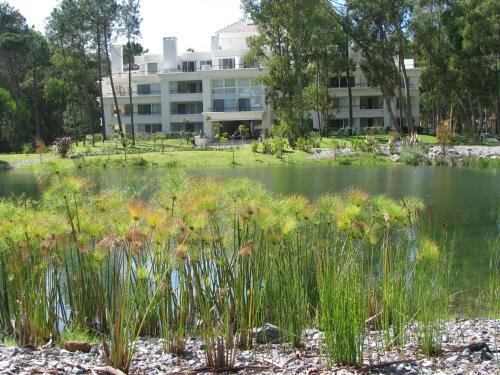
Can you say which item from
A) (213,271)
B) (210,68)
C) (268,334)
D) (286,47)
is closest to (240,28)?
(210,68)

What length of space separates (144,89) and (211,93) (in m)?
8.44

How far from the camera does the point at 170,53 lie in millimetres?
63344

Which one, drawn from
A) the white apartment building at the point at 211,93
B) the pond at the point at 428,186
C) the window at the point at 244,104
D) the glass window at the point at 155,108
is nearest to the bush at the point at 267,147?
the pond at the point at 428,186

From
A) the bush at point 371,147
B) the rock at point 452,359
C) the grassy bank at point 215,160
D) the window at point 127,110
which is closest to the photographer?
the rock at point 452,359

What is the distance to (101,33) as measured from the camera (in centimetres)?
5228

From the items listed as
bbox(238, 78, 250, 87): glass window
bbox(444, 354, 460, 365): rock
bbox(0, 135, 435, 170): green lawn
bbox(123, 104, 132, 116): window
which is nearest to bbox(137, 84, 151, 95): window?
bbox(123, 104, 132, 116): window

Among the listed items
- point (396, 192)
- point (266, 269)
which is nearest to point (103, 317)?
point (266, 269)

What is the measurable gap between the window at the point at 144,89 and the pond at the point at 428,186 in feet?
88.8

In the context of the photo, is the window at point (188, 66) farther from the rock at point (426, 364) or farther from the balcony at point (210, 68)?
the rock at point (426, 364)

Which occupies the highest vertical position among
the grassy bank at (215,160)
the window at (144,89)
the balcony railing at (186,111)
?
the window at (144,89)

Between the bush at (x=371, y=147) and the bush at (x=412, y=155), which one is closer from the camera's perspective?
the bush at (x=412, y=155)

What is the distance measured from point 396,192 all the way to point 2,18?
4466cm

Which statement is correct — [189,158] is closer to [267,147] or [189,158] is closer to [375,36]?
[267,147]

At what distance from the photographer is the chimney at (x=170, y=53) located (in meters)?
62.8
